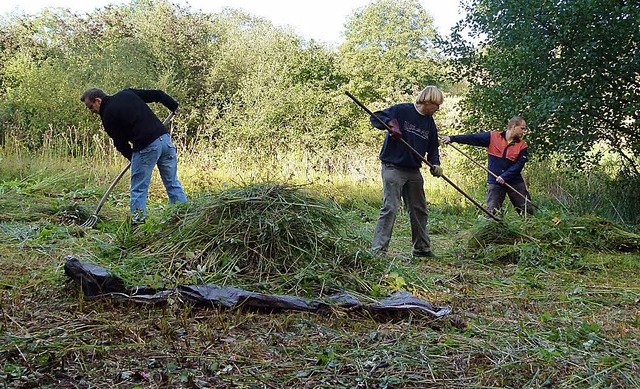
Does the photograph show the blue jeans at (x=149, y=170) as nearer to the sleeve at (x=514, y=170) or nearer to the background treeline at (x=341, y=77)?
the background treeline at (x=341, y=77)

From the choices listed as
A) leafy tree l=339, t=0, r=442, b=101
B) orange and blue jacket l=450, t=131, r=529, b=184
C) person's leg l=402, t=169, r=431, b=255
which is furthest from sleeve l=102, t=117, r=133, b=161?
leafy tree l=339, t=0, r=442, b=101

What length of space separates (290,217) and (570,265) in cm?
242

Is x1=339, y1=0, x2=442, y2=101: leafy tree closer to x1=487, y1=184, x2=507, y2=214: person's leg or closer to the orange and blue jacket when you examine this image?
the orange and blue jacket

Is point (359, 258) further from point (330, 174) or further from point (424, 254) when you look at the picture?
point (330, 174)

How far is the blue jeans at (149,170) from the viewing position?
214 inches

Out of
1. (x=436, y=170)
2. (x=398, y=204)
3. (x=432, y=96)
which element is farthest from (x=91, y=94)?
(x=436, y=170)

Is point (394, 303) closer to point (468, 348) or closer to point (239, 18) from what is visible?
point (468, 348)

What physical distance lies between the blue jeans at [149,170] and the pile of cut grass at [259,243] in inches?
55.5

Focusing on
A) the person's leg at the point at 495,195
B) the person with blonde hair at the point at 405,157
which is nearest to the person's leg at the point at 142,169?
the person with blonde hair at the point at 405,157

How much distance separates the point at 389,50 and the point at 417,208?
17.3 m

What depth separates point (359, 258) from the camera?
3637 mm

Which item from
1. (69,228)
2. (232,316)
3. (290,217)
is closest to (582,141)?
(290,217)

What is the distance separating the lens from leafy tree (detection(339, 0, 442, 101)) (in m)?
20.3

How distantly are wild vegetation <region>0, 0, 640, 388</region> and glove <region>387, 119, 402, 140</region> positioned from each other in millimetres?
822
